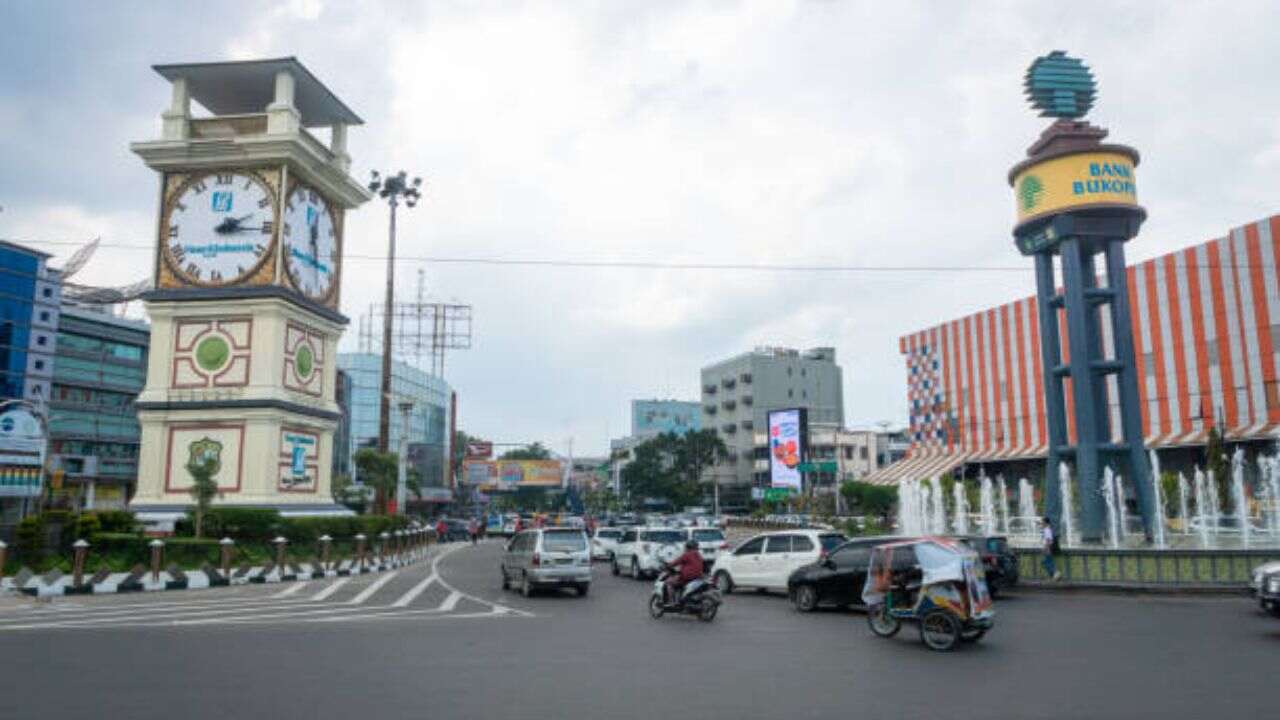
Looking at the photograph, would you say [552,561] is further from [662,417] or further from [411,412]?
[662,417]

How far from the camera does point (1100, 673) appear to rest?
9641mm

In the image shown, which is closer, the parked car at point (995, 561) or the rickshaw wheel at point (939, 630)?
the rickshaw wheel at point (939, 630)

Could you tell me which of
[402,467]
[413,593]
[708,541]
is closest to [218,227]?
[402,467]

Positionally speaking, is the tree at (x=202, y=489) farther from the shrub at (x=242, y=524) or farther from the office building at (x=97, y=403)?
the office building at (x=97, y=403)

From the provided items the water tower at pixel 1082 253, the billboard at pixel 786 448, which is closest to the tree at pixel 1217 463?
the water tower at pixel 1082 253

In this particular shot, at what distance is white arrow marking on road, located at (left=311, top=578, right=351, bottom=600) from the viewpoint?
63.0 feet

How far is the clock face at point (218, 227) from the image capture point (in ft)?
102

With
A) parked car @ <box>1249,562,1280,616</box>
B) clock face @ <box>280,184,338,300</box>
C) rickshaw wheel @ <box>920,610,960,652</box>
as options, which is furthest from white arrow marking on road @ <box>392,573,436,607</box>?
parked car @ <box>1249,562,1280,616</box>

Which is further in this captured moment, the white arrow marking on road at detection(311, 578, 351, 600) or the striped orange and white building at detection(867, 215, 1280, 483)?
the striped orange and white building at detection(867, 215, 1280, 483)

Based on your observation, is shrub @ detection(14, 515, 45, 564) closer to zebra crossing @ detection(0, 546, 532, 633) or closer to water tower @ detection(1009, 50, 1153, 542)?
zebra crossing @ detection(0, 546, 532, 633)

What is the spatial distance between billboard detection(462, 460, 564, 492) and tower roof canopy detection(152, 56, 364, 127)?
198ft

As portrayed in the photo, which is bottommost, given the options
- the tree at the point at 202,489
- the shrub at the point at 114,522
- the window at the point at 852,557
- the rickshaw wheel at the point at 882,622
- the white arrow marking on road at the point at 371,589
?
the white arrow marking on road at the point at 371,589

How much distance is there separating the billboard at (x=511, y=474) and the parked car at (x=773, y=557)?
72948 mm

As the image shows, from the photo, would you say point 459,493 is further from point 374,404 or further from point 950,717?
point 950,717
